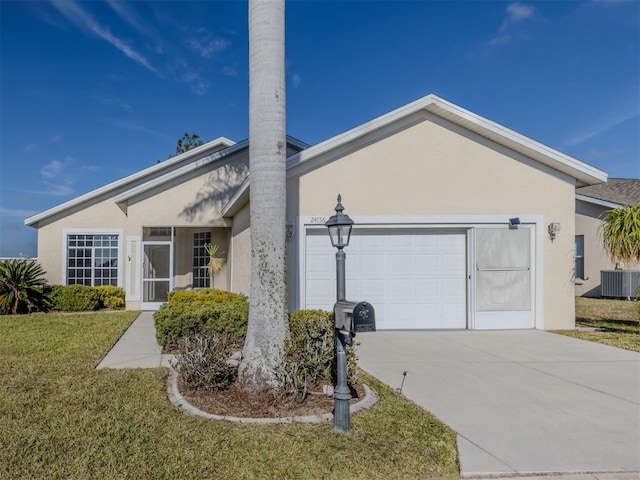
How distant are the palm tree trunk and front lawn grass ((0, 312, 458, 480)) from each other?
1068mm

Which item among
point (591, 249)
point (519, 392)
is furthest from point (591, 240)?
point (519, 392)

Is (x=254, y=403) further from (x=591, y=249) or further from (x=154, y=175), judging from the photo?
(x=591, y=249)

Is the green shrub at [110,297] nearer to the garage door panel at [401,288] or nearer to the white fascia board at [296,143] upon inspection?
the white fascia board at [296,143]

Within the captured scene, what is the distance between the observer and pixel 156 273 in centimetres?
1523

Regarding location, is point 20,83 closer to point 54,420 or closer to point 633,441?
point 54,420

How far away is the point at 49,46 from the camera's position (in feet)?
44.9

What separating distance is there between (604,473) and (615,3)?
11.8 m

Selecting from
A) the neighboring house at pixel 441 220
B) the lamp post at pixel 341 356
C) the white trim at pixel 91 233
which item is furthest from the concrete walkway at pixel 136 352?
the white trim at pixel 91 233

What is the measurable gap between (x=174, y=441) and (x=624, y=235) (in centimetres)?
1093

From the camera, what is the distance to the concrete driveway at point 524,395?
3686 mm

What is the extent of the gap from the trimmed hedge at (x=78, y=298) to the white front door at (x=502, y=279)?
12408 mm

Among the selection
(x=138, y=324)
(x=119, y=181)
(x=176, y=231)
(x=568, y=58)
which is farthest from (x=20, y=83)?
(x=568, y=58)

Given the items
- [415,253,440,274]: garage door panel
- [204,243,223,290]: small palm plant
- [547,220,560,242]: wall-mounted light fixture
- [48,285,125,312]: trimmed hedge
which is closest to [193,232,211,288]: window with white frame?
[204,243,223,290]: small palm plant

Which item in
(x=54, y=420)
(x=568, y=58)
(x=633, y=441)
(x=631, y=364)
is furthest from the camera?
(x=568, y=58)
